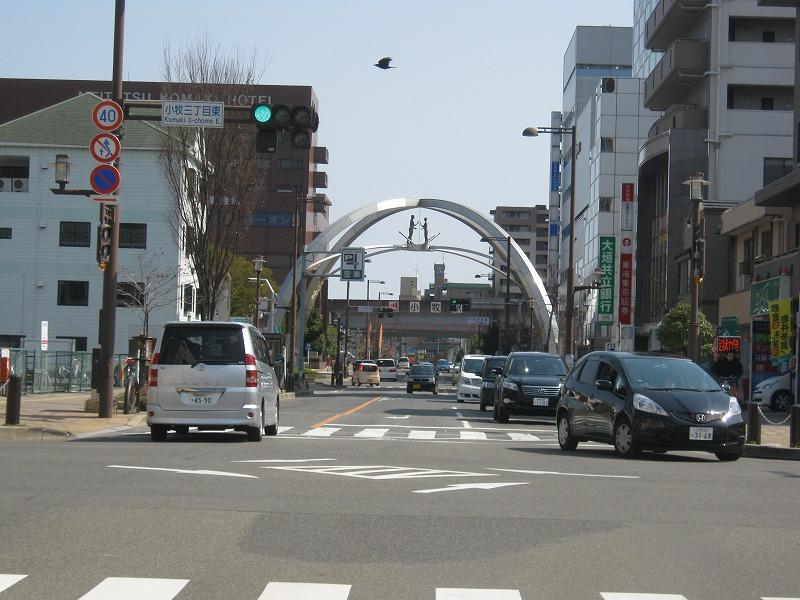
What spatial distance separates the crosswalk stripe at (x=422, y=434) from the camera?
23158mm

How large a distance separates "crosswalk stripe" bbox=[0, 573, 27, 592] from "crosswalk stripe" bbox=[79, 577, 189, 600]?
0.52 m

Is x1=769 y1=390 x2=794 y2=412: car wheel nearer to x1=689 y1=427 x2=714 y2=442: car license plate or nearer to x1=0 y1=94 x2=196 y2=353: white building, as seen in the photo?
x1=689 y1=427 x2=714 y2=442: car license plate

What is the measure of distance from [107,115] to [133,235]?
4558 centimetres

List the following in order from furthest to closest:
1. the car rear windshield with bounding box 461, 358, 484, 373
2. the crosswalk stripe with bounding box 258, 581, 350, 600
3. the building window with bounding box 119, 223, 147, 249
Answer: the building window with bounding box 119, 223, 147, 249 → the car rear windshield with bounding box 461, 358, 484, 373 → the crosswalk stripe with bounding box 258, 581, 350, 600

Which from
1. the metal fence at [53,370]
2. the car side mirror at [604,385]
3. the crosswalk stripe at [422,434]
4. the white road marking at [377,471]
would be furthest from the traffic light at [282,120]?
the metal fence at [53,370]

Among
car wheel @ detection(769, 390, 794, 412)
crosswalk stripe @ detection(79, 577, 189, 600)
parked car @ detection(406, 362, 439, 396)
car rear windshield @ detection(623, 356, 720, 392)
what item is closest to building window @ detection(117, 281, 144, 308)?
parked car @ detection(406, 362, 439, 396)

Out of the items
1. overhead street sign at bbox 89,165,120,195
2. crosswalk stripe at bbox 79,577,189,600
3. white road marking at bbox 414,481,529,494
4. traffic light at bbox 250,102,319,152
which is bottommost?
crosswalk stripe at bbox 79,577,189,600

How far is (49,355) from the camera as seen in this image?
41719mm

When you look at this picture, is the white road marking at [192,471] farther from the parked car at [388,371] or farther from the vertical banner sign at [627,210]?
the parked car at [388,371]

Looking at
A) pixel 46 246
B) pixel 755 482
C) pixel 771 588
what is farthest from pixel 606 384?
pixel 46 246

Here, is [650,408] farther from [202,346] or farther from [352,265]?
[352,265]

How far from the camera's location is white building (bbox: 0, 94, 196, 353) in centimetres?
6869

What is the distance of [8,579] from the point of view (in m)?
7.43

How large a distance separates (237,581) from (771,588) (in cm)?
342
